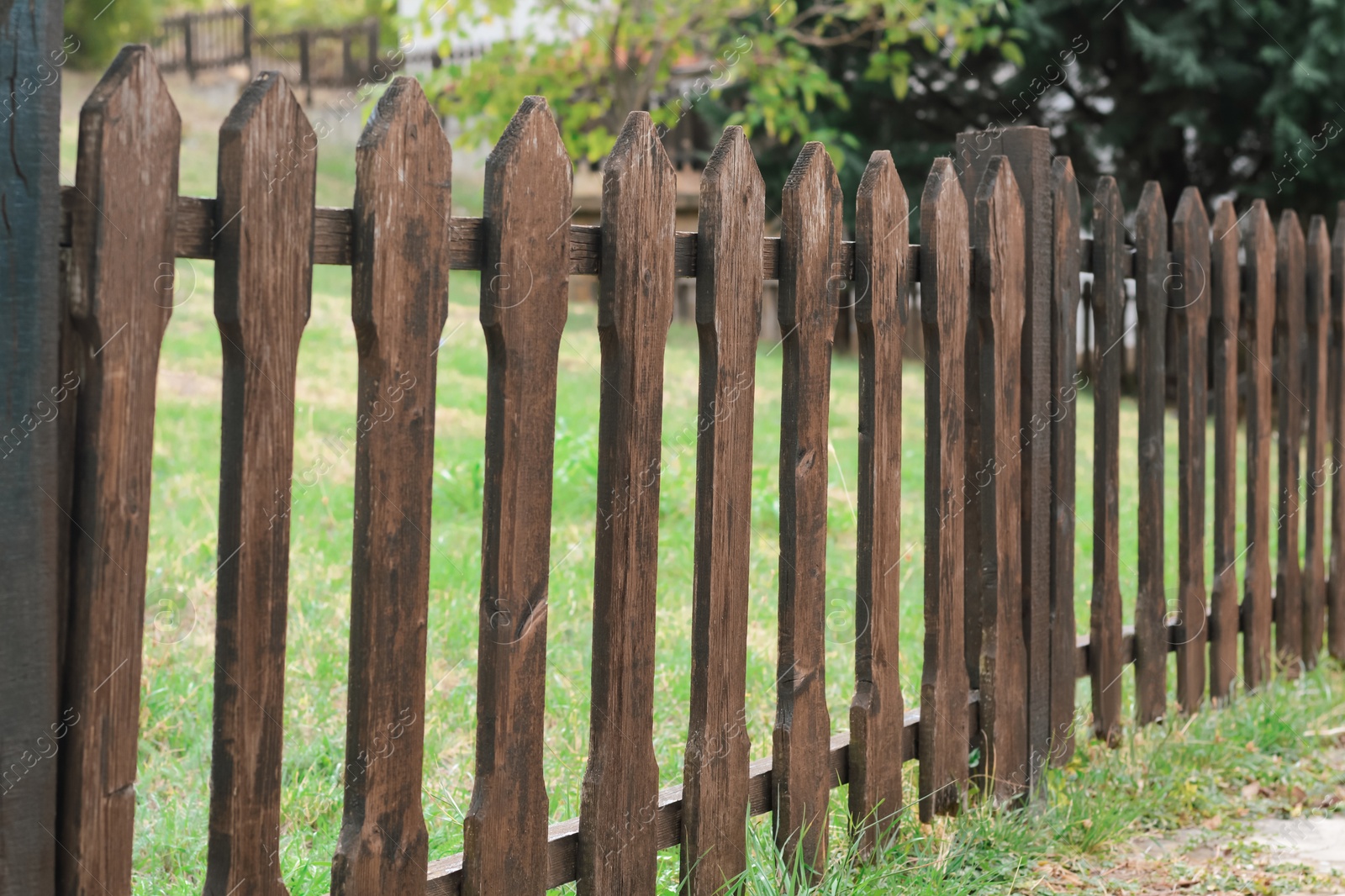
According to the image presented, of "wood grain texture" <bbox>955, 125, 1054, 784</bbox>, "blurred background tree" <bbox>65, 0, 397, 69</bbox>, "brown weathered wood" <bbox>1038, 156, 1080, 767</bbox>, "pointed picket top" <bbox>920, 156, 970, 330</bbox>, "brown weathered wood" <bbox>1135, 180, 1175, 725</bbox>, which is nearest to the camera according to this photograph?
"pointed picket top" <bbox>920, 156, 970, 330</bbox>

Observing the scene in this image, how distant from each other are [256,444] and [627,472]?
25.5 inches

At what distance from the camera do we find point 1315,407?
416 centimetres

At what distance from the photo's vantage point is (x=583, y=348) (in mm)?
9789

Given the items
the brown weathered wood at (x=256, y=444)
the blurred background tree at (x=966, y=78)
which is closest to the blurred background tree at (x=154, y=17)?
the blurred background tree at (x=966, y=78)

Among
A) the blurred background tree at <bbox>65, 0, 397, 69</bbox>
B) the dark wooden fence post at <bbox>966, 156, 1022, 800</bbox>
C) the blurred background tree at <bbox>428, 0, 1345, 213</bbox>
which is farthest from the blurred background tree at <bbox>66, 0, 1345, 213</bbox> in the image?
the dark wooden fence post at <bbox>966, 156, 1022, 800</bbox>

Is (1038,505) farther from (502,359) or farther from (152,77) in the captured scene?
(152,77)

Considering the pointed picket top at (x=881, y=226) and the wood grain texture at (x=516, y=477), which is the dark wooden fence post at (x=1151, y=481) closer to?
the pointed picket top at (x=881, y=226)

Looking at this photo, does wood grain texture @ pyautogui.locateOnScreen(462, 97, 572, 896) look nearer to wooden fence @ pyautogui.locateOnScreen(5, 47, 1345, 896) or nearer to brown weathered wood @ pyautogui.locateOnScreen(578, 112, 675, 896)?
wooden fence @ pyautogui.locateOnScreen(5, 47, 1345, 896)

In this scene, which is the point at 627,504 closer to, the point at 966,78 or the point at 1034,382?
the point at 1034,382

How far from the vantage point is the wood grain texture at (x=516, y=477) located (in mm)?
1809

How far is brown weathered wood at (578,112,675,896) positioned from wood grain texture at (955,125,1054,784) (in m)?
1.21

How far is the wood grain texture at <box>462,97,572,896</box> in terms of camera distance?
1809 millimetres

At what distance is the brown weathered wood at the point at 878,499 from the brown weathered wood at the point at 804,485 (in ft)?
0.39

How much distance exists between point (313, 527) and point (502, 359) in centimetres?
310
